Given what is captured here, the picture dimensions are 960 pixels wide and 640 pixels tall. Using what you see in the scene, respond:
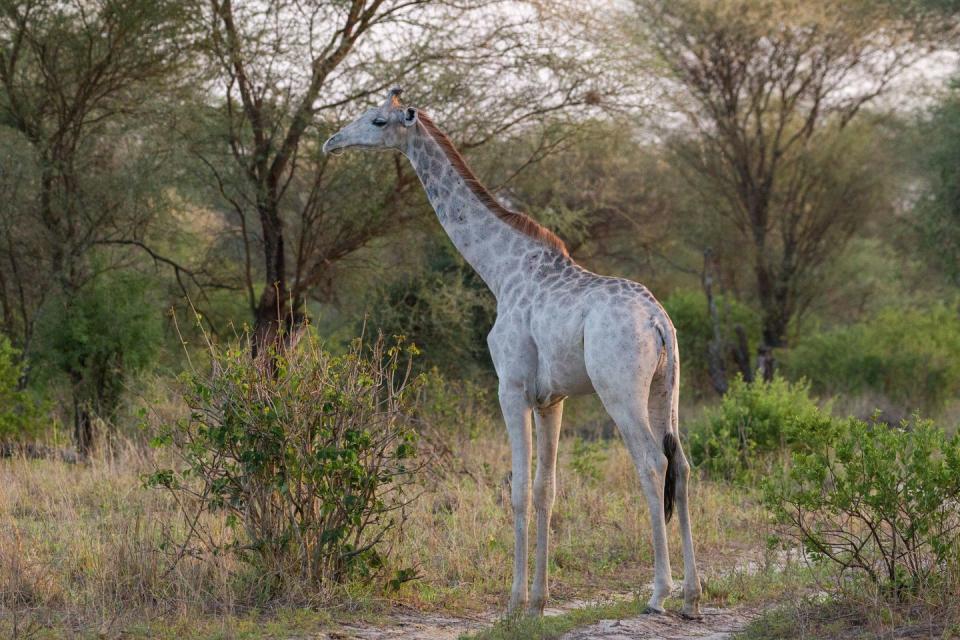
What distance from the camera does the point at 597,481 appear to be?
980cm

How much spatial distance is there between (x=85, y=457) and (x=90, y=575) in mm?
5308

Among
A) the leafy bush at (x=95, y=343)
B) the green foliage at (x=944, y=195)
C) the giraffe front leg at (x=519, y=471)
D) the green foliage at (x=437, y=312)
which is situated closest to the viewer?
the giraffe front leg at (x=519, y=471)

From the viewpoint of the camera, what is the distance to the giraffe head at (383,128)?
6.81 meters

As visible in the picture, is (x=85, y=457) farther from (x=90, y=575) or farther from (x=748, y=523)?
(x=748, y=523)

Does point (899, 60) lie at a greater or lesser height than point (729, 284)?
greater

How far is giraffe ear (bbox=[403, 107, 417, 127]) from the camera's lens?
676 cm

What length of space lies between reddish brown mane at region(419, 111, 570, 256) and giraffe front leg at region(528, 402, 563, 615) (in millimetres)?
945

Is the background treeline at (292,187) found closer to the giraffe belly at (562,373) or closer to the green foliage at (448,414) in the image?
the green foliage at (448,414)

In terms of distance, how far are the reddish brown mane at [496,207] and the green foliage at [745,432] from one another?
4.51 m

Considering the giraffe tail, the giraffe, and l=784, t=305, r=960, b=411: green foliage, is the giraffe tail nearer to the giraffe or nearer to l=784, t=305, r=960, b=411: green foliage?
the giraffe

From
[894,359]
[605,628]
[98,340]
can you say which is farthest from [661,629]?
[894,359]

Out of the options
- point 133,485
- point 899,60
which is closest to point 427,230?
point 133,485

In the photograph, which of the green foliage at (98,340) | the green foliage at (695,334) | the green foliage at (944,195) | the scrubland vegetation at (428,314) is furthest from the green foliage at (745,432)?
the green foliage at (695,334)

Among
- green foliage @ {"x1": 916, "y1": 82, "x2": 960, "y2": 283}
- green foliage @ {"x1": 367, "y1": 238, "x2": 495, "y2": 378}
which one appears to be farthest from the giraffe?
green foliage @ {"x1": 916, "y1": 82, "x2": 960, "y2": 283}
